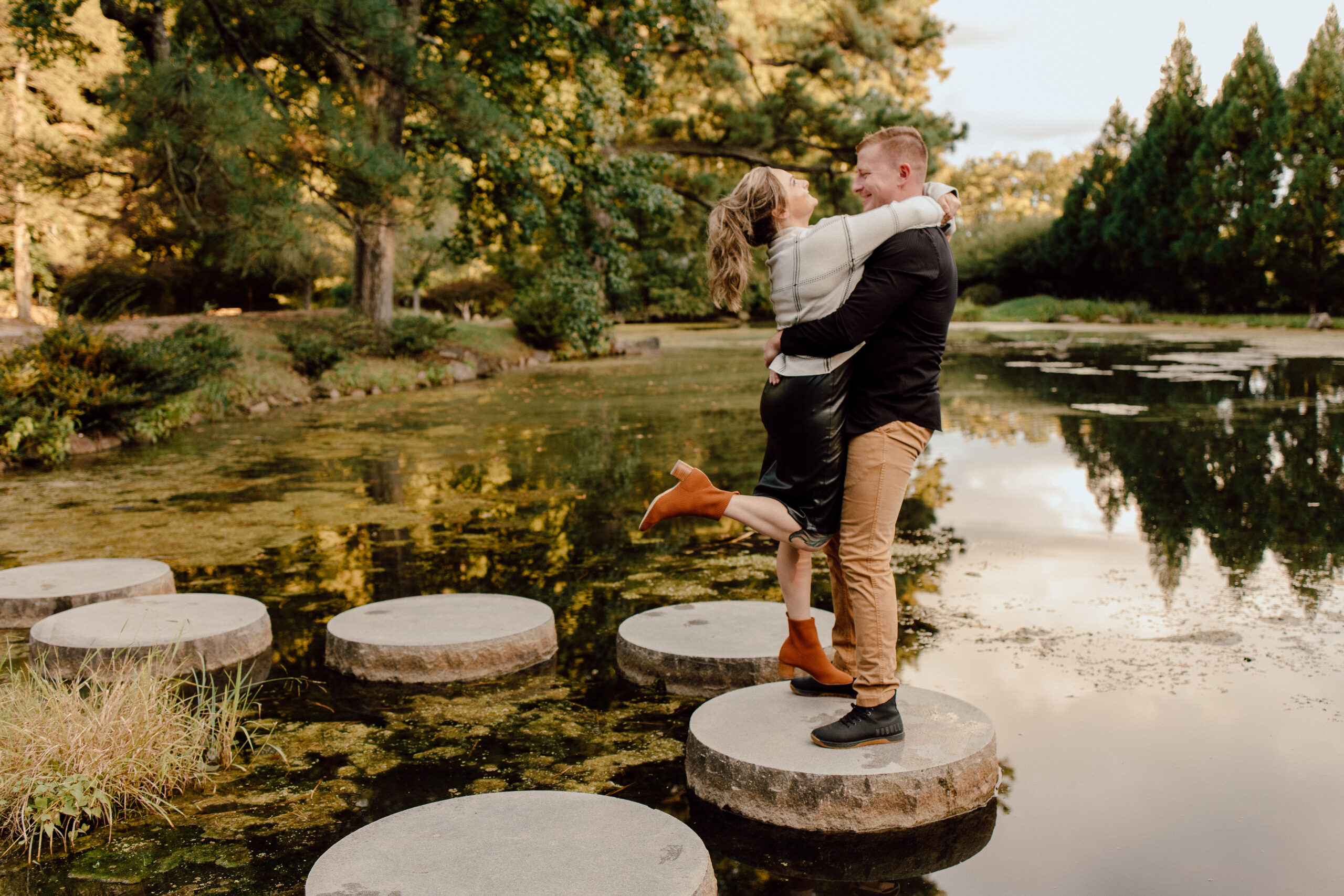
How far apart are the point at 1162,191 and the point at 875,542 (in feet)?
107

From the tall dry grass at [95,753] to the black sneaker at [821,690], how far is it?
5.33 ft

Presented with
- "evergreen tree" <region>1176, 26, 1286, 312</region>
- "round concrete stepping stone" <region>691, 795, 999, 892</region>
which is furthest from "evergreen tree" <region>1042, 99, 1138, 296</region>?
"round concrete stepping stone" <region>691, 795, 999, 892</region>

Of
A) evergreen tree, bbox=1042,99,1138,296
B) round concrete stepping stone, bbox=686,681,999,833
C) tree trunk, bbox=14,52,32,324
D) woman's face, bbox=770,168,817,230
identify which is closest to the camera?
round concrete stepping stone, bbox=686,681,999,833

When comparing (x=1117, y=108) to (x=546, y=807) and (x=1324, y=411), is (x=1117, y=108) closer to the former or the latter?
(x=1324, y=411)

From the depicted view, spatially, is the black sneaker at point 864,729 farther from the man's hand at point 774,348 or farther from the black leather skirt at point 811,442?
the man's hand at point 774,348

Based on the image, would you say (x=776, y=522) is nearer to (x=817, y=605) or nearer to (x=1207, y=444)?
(x=817, y=605)

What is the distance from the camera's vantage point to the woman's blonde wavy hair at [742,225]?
271 centimetres

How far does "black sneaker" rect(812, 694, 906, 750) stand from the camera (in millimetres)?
2645

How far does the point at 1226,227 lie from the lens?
95.7 feet

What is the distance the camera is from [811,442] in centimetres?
263

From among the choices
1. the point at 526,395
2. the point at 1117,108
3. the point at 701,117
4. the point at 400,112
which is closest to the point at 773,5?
the point at 701,117

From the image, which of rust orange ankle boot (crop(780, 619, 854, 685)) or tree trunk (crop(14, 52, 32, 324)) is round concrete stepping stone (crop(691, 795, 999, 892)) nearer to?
rust orange ankle boot (crop(780, 619, 854, 685))

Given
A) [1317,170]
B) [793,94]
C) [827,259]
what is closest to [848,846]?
[827,259]

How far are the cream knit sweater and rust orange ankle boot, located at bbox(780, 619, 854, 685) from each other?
0.75 m
